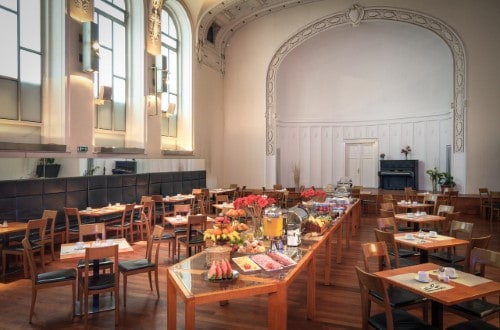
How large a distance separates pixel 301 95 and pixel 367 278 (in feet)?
45.8

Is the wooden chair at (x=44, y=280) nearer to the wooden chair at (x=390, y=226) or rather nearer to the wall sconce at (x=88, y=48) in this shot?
the wooden chair at (x=390, y=226)

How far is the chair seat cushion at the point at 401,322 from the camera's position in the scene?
8.92 feet

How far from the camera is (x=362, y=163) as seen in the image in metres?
15.3

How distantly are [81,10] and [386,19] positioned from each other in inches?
396

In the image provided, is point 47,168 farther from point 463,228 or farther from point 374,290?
point 463,228

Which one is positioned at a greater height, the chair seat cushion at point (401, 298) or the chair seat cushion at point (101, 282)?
the chair seat cushion at point (401, 298)

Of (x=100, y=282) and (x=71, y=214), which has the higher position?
(x=71, y=214)

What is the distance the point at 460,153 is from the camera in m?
11.9

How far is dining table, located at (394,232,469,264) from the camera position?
4312 millimetres

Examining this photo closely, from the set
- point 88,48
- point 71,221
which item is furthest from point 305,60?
point 71,221

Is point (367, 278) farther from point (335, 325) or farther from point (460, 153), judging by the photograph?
point (460, 153)

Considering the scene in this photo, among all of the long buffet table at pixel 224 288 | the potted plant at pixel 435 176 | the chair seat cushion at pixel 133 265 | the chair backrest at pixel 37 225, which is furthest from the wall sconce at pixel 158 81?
the potted plant at pixel 435 176

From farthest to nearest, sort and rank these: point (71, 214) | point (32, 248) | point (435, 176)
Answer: point (435, 176), point (71, 214), point (32, 248)

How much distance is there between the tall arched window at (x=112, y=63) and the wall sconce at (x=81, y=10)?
1.17 meters
